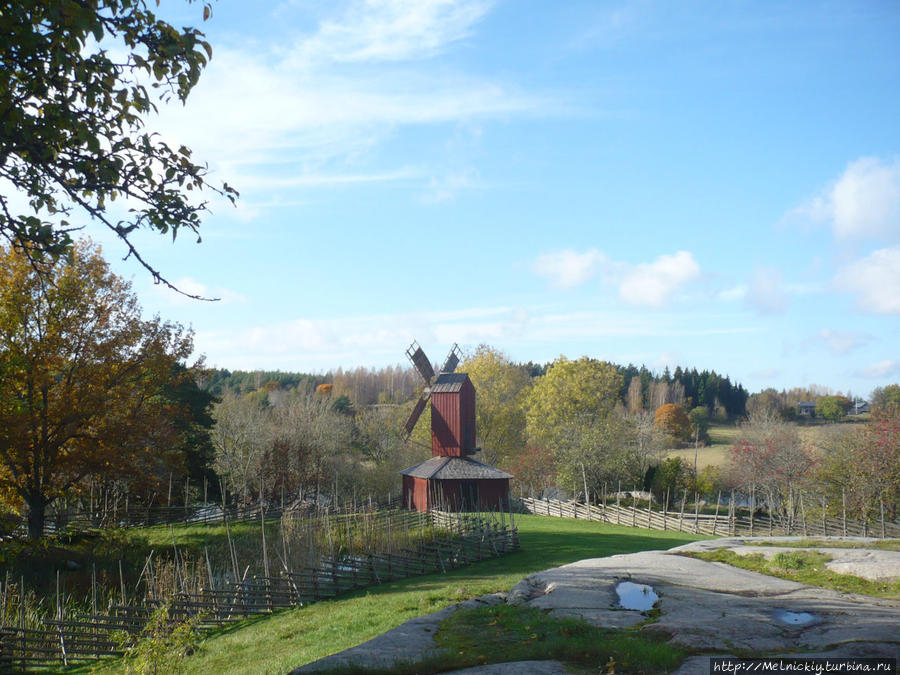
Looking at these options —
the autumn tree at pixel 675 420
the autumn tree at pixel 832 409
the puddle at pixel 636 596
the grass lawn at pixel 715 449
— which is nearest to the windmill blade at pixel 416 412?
the grass lawn at pixel 715 449

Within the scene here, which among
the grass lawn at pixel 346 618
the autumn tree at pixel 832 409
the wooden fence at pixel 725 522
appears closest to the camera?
the grass lawn at pixel 346 618

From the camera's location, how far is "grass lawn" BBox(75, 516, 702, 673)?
9.80 m

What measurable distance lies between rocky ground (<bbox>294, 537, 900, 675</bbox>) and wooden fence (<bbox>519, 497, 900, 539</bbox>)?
601 inches

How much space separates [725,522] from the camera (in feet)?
96.7

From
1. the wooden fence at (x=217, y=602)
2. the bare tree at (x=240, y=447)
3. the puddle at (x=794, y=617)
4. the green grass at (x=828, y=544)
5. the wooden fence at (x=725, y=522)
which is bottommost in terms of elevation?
the wooden fence at (x=725, y=522)

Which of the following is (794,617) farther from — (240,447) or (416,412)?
(240,447)

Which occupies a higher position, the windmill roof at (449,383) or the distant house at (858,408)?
the windmill roof at (449,383)

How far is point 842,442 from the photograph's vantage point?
29.6 meters

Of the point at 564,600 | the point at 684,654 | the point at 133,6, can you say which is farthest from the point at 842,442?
the point at 133,6

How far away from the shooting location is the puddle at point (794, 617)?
7.62 metres

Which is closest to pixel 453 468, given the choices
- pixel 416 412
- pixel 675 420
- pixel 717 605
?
pixel 416 412

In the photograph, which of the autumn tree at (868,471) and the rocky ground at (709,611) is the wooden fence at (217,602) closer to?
the rocky ground at (709,611)

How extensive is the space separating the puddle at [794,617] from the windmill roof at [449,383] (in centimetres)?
2585

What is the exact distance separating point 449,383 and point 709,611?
26357 mm
